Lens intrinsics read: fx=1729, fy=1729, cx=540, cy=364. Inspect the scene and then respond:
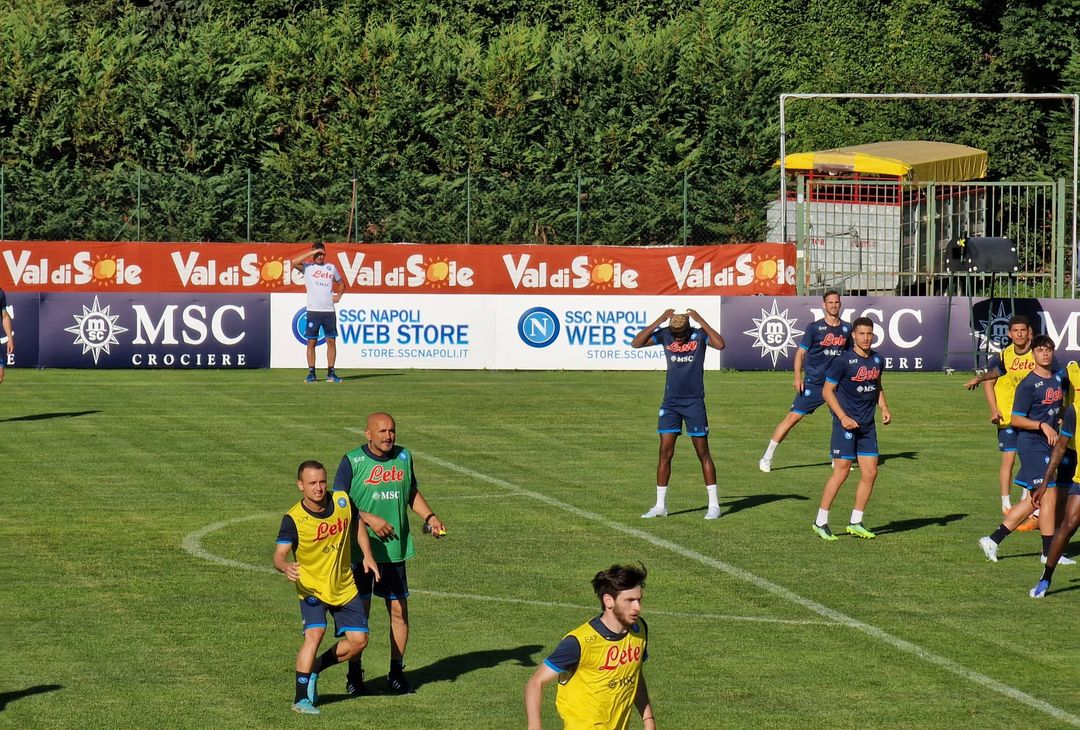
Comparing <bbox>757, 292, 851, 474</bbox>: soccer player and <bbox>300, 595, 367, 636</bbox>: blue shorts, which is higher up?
<bbox>757, 292, 851, 474</bbox>: soccer player

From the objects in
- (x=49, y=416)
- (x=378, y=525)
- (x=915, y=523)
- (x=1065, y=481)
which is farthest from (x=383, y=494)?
(x=49, y=416)

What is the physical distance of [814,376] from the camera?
2211 cm

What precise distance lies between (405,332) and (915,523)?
1832 centimetres

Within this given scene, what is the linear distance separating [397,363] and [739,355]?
6982 millimetres

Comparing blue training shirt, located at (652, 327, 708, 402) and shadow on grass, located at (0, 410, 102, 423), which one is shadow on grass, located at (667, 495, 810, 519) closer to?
blue training shirt, located at (652, 327, 708, 402)

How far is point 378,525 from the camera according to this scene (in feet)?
36.1

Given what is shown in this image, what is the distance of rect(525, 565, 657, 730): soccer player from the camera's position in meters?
7.93

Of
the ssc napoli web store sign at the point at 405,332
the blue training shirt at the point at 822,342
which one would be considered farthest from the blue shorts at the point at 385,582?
the ssc napoli web store sign at the point at 405,332

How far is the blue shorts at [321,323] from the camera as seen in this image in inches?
1233

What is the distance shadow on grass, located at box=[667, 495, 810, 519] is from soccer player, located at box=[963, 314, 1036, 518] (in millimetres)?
2547

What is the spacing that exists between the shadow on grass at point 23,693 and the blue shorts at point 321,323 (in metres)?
20.1

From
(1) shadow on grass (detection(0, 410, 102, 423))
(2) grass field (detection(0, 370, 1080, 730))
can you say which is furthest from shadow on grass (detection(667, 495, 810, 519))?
(1) shadow on grass (detection(0, 410, 102, 423))

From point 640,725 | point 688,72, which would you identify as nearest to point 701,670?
point 640,725

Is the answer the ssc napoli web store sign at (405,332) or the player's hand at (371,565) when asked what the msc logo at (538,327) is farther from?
the player's hand at (371,565)
